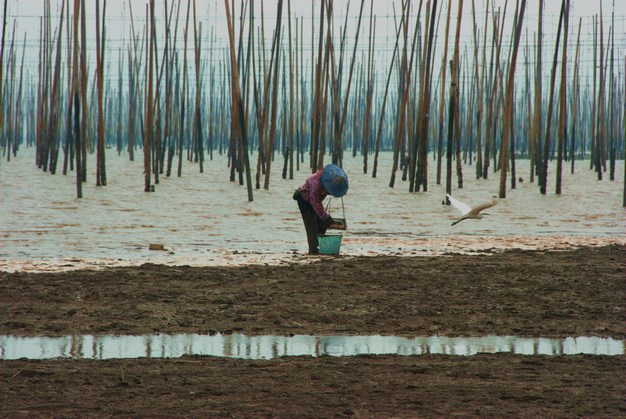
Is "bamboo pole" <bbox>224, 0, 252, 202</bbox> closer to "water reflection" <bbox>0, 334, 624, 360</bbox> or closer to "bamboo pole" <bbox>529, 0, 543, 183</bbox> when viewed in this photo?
"bamboo pole" <bbox>529, 0, 543, 183</bbox>

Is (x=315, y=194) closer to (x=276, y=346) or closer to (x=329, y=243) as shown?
(x=329, y=243)

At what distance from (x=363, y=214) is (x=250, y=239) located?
3.37 metres

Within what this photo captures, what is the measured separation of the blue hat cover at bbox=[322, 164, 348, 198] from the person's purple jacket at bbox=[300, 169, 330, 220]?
0.62 ft

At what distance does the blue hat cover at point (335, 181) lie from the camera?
23.4ft

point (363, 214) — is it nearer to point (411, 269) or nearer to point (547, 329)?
point (411, 269)

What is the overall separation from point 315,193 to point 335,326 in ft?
10.3

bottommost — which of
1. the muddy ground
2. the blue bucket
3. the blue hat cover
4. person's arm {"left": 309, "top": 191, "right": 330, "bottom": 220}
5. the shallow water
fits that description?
the shallow water

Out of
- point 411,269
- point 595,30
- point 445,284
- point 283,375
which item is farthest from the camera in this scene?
point 595,30

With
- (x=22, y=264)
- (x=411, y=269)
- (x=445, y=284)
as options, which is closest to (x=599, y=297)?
(x=445, y=284)

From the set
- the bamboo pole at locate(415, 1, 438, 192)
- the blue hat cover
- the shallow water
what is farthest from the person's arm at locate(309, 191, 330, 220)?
the bamboo pole at locate(415, 1, 438, 192)

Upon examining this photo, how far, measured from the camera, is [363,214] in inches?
470

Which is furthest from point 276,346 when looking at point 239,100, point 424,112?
point 424,112

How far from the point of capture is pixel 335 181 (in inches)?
281

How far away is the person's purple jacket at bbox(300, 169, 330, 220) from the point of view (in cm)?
738
